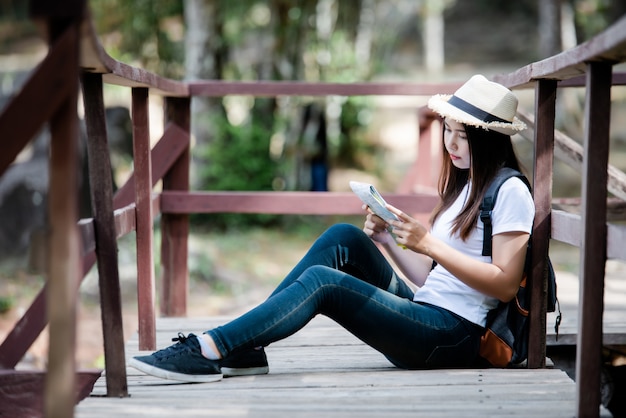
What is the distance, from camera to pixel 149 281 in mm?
3375

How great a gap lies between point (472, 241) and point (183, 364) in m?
1.09

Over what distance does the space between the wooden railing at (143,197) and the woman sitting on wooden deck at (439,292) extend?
175mm

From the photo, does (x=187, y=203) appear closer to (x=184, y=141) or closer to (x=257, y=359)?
(x=184, y=141)

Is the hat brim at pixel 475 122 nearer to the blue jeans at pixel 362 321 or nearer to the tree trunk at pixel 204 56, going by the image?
the blue jeans at pixel 362 321

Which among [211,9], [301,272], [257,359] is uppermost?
[211,9]

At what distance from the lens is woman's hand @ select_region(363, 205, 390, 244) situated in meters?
3.07

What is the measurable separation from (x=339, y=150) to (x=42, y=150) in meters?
4.69

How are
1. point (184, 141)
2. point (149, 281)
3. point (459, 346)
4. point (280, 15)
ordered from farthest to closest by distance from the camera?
1. point (280, 15)
2. point (184, 141)
3. point (149, 281)
4. point (459, 346)

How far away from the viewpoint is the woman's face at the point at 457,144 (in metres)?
2.87

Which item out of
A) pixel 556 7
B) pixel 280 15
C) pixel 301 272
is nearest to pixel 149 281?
pixel 301 272

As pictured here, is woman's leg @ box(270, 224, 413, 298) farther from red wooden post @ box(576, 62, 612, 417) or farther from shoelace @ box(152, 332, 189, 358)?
red wooden post @ box(576, 62, 612, 417)

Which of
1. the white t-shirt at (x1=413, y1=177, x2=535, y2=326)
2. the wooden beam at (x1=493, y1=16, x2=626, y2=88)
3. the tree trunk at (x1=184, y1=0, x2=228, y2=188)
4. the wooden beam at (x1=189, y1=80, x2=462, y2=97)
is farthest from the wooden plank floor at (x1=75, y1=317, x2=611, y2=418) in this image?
the tree trunk at (x1=184, y1=0, x2=228, y2=188)

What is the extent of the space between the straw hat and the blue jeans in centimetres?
67

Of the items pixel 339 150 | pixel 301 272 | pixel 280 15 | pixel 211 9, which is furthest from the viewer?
pixel 339 150
